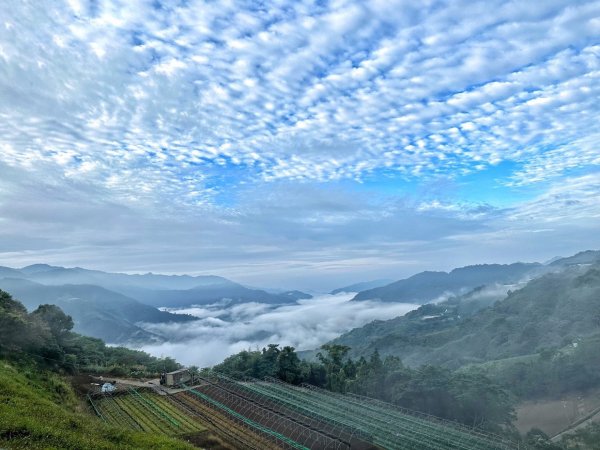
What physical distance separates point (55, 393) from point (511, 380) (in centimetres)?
8397

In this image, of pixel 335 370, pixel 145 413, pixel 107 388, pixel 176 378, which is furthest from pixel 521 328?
pixel 145 413

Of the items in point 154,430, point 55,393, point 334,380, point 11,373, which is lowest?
point 334,380

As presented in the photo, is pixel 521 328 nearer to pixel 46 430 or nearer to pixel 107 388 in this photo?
pixel 107 388

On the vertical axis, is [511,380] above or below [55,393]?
below

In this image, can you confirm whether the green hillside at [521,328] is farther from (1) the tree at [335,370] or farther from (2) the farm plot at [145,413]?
(2) the farm plot at [145,413]

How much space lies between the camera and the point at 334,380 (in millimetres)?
62375

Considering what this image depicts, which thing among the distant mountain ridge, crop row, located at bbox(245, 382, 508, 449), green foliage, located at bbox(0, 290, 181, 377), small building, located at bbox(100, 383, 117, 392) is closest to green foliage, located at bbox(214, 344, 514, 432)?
green foliage, located at bbox(0, 290, 181, 377)

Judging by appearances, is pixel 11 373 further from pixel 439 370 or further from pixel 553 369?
pixel 553 369

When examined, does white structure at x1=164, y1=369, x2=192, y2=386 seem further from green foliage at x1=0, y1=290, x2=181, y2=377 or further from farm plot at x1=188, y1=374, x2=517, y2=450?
green foliage at x1=0, y1=290, x2=181, y2=377

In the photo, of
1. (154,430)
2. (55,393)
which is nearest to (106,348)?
(55,393)

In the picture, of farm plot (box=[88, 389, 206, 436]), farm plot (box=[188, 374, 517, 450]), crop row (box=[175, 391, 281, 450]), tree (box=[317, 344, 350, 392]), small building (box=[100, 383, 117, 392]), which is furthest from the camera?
tree (box=[317, 344, 350, 392])

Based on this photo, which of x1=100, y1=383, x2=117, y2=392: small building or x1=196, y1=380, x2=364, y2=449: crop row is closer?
x1=196, y1=380, x2=364, y2=449: crop row

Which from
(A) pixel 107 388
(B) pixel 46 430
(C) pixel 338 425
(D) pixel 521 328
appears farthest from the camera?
(D) pixel 521 328

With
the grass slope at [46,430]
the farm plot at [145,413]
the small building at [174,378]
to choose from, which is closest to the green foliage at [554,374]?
the small building at [174,378]
